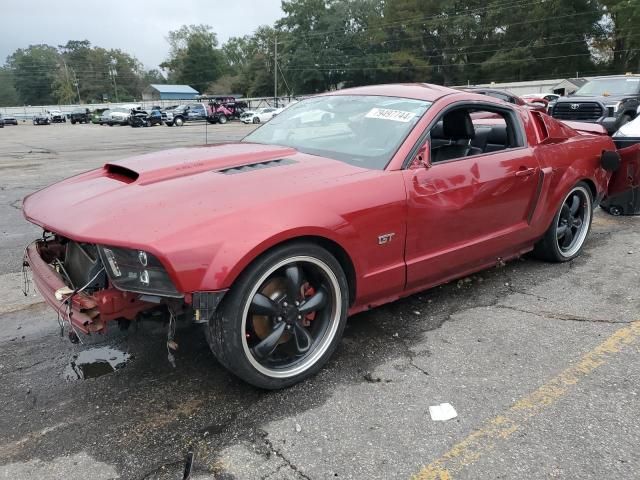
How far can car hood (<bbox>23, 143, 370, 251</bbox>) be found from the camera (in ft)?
7.96

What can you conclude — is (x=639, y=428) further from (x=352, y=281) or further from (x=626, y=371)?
(x=352, y=281)

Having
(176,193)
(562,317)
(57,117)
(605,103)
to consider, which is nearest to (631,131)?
(562,317)

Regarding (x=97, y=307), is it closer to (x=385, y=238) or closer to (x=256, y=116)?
(x=385, y=238)

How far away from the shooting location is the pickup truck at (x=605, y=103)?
11664mm

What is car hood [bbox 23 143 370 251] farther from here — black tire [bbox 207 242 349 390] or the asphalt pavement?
the asphalt pavement

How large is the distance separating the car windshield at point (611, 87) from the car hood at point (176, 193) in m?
12.2

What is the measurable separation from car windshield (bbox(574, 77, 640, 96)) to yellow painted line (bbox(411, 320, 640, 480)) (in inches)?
451

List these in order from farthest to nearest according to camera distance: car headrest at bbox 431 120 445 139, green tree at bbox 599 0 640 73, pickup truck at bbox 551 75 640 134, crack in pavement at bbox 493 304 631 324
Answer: green tree at bbox 599 0 640 73 → pickup truck at bbox 551 75 640 134 → car headrest at bbox 431 120 445 139 → crack in pavement at bbox 493 304 631 324

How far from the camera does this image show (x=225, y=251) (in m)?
2.38

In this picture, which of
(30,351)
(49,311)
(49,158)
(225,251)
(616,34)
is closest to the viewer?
(225,251)

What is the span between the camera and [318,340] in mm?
2920

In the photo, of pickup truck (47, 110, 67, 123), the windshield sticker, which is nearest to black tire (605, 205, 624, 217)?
the windshield sticker

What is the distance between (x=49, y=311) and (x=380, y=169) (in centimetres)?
267

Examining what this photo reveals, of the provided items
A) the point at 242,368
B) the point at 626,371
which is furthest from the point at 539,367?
the point at 242,368
